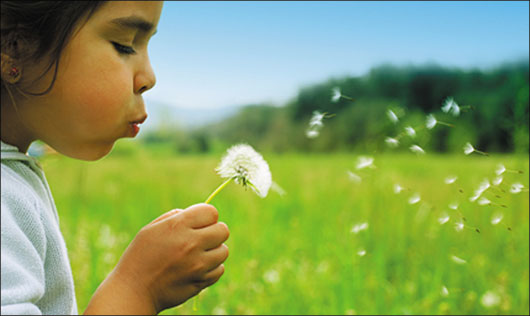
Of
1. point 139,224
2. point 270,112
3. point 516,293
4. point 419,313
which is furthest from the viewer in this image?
point 270,112

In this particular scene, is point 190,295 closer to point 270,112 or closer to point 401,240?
point 401,240

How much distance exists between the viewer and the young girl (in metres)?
0.91

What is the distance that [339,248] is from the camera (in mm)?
2555

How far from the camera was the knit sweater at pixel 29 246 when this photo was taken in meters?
0.81

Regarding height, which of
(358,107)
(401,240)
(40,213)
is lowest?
(358,107)

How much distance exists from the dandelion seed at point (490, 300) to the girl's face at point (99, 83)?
168cm

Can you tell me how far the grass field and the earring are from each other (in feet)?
2.60

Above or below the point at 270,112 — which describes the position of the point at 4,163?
above

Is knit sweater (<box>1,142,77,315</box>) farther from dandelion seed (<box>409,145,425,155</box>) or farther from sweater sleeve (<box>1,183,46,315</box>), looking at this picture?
dandelion seed (<box>409,145,425,155</box>)

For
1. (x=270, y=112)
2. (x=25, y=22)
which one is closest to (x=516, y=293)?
(x=25, y=22)

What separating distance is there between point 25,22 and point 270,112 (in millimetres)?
9181

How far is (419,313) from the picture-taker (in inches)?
77.7

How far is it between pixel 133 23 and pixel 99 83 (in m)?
0.13

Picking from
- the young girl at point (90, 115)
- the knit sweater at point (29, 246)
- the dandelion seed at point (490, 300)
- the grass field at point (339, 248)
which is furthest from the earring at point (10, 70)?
the dandelion seed at point (490, 300)
